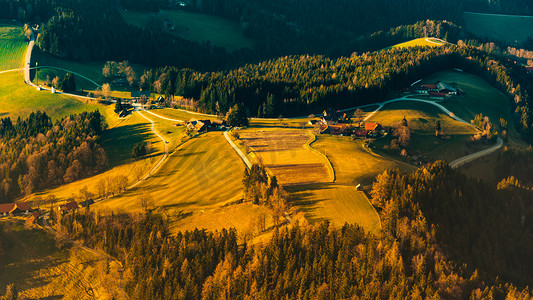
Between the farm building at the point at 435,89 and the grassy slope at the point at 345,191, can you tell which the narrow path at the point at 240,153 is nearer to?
the grassy slope at the point at 345,191

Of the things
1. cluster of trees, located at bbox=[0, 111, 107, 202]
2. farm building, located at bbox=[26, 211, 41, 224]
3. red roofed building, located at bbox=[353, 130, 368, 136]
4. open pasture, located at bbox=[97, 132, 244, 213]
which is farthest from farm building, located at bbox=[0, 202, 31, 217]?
red roofed building, located at bbox=[353, 130, 368, 136]

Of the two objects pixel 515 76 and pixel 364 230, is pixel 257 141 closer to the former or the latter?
pixel 364 230

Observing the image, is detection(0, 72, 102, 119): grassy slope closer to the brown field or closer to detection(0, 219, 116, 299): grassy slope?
the brown field

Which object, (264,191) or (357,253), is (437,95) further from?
(357,253)

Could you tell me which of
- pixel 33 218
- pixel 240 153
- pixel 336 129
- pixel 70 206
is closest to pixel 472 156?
pixel 336 129

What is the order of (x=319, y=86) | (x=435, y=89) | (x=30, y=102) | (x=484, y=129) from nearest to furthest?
(x=484, y=129) < (x=30, y=102) < (x=319, y=86) < (x=435, y=89)
